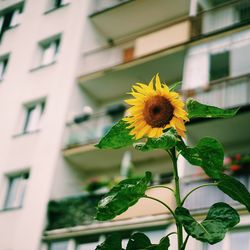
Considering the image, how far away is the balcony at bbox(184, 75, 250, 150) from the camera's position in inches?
492

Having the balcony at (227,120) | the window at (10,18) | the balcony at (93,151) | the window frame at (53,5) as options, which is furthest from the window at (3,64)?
the balcony at (227,120)

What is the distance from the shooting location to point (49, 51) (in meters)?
17.5

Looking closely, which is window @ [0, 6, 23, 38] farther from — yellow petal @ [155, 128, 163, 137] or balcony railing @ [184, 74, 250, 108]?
yellow petal @ [155, 128, 163, 137]

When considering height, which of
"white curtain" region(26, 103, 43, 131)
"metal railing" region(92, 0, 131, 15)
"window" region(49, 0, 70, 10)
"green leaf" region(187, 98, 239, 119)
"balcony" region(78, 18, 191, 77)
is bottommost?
"green leaf" region(187, 98, 239, 119)

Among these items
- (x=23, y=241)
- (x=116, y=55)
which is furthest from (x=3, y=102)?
(x=23, y=241)

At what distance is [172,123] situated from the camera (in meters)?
2.54

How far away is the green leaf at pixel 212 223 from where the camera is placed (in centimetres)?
228

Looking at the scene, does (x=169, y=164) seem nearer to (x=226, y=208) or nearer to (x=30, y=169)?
(x=30, y=169)

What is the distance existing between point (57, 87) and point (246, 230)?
24.7 feet

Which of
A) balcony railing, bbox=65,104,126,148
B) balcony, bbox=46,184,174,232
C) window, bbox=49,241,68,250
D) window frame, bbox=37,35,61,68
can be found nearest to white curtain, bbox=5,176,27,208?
balcony, bbox=46,184,174,232

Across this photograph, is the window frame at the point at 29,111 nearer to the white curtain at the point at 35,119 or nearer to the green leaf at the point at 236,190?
the white curtain at the point at 35,119

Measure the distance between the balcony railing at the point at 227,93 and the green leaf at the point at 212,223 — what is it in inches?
394

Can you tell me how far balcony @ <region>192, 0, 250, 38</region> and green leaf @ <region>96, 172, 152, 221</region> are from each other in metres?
12.1

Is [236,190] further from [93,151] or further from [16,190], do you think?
[16,190]
